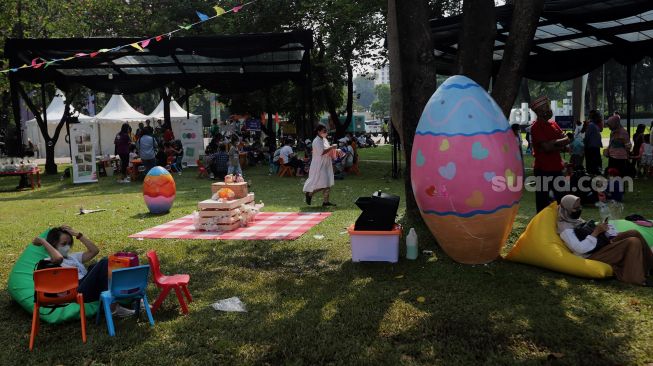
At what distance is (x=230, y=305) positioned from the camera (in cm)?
539

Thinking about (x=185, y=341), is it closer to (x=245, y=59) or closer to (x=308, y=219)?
(x=308, y=219)

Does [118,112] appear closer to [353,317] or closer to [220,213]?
[220,213]

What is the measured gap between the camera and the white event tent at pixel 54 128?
99.5ft

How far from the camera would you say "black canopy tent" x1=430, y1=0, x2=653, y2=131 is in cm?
1122

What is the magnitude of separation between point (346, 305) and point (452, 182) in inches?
71.2

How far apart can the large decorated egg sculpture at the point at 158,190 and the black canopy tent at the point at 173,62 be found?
5.38m

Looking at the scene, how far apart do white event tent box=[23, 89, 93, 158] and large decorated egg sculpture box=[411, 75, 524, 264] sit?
26782 millimetres

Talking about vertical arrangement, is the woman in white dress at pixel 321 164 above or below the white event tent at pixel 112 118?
below

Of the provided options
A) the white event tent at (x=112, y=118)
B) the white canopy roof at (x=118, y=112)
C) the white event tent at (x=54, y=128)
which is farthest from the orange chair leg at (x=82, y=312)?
the white canopy roof at (x=118, y=112)

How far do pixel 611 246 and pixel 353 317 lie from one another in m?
3.05

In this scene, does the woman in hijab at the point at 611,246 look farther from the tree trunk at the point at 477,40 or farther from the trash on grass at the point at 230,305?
the trash on grass at the point at 230,305

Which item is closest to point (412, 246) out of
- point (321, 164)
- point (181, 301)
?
point (181, 301)

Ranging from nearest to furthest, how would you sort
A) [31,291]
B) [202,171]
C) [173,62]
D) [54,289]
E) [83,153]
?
[54,289] < [31,291] < [83,153] < [173,62] < [202,171]

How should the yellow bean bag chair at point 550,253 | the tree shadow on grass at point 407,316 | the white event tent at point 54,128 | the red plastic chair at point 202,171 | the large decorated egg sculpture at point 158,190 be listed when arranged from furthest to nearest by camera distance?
the white event tent at point 54,128, the red plastic chair at point 202,171, the large decorated egg sculpture at point 158,190, the yellow bean bag chair at point 550,253, the tree shadow on grass at point 407,316
